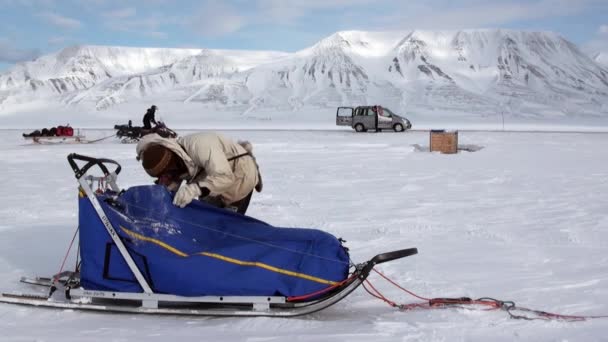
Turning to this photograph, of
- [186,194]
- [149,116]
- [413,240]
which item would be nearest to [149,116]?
[149,116]

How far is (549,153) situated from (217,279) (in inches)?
600

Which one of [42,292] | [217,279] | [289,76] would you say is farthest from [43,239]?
[289,76]

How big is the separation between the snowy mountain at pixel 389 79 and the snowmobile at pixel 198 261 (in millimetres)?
75801

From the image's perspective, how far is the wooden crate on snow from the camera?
656 inches

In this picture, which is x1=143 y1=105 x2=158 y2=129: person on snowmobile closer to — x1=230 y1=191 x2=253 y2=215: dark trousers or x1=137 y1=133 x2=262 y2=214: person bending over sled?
x1=230 y1=191 x2=253 y2=215: dark trousers

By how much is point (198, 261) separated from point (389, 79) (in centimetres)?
10705

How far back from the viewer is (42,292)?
4.51 m

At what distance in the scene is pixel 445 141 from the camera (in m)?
16.8

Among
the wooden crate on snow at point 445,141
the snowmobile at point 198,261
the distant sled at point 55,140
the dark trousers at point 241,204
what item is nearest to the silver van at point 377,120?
the wooden crate on snow at point 445,141

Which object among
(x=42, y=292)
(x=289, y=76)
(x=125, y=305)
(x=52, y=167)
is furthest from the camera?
(x=289, y=76)

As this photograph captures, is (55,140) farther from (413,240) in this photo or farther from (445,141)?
(413,240)

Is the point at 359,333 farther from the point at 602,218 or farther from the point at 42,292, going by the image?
the point at 602,218

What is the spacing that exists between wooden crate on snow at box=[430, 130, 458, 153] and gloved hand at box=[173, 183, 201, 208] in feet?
44.8

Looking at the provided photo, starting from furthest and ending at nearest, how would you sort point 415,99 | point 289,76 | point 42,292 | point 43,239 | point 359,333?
1. point 289,76
2. point 415,99
3. point 43,239
4. point 42,292
5. point 359,333
